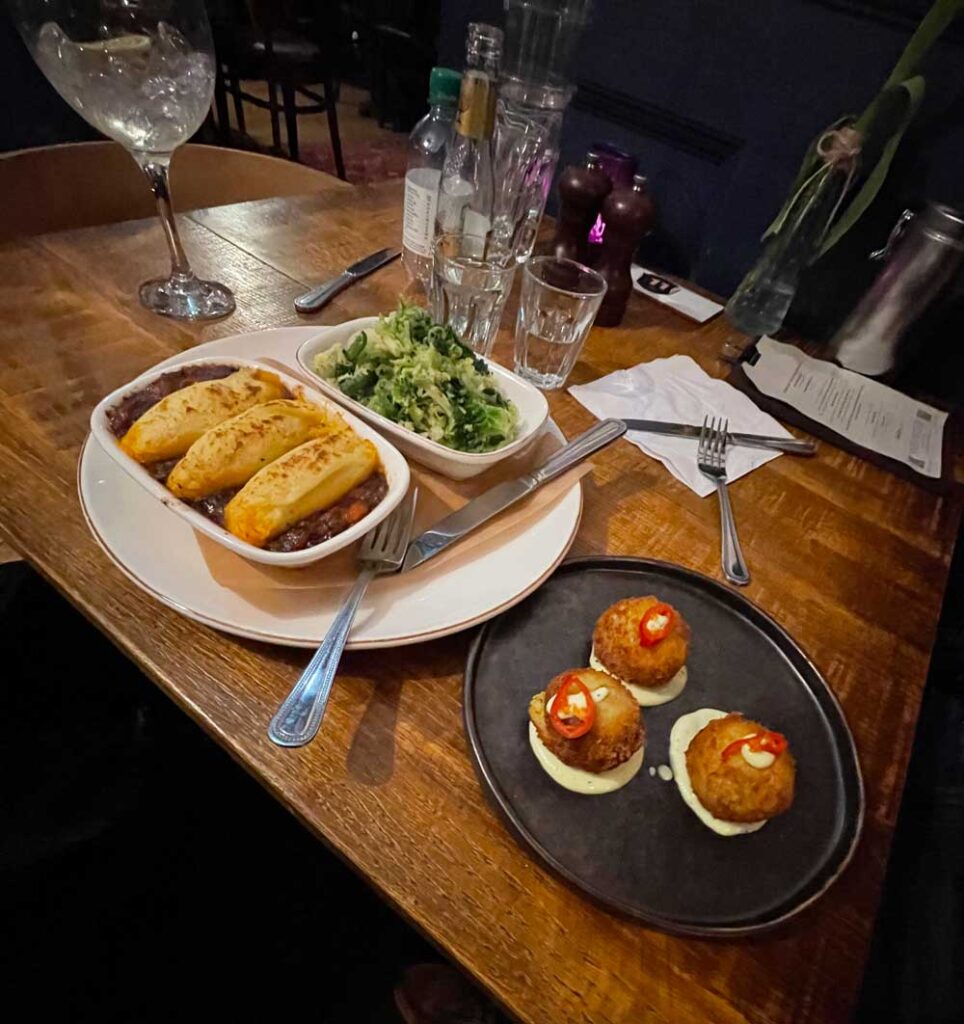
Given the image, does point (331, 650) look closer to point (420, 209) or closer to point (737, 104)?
point (420, 209)

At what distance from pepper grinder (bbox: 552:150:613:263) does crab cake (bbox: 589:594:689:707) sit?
816 millimetres

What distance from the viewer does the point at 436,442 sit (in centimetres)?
79

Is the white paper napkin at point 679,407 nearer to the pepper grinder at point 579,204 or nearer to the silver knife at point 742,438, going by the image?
the silver knife at point 742,438

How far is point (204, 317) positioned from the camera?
41.1 inches

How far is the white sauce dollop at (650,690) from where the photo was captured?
651mm

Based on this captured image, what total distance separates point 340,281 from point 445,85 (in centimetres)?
38

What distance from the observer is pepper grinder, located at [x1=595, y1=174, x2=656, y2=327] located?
1197mm

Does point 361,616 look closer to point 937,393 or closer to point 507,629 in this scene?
point 507,629

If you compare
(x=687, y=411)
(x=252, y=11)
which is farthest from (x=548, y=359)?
(x=252, y=11)

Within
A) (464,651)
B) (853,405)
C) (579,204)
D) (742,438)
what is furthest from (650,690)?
(579,204)

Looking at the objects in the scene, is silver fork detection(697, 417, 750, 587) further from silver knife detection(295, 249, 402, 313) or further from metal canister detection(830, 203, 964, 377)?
silver knife detection(295, 249, 402, 313)

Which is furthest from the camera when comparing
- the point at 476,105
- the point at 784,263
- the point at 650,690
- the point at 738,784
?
the point at 784,263

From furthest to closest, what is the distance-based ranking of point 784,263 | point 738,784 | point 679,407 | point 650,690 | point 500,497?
point 784,263 < point 679,407 < point 500,497 < point 650,690 < point 738,784

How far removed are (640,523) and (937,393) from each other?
117cm
